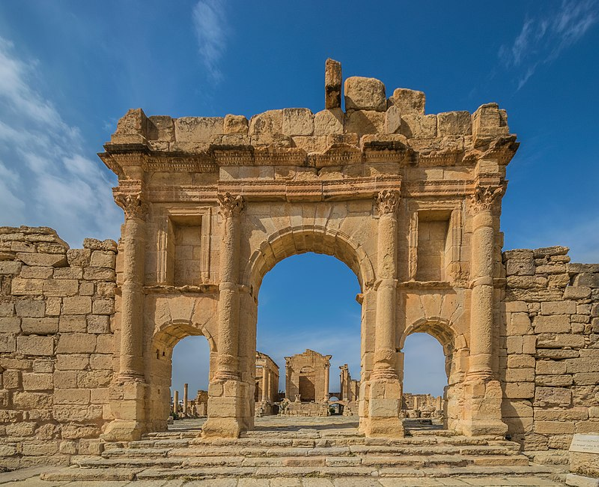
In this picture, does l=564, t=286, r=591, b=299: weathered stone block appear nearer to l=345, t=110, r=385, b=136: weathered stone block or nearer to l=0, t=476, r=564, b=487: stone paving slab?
l=0, t=476, r=564, b=487: stone paving slab

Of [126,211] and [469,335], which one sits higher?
[126,211]

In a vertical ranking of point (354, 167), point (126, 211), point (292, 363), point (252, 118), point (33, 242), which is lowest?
point (292, 363)

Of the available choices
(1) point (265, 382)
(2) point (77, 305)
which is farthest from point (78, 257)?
(1) point (265, 382)

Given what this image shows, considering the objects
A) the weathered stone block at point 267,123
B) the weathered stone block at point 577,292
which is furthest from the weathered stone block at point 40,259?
the weathered stone block at point 577,292

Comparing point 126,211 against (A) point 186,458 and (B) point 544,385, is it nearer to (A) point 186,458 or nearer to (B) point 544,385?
(A) point 186,458

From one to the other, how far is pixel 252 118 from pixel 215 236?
302 centimetres

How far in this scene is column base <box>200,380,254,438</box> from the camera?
28.8ft

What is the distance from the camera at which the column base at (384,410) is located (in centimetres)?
865

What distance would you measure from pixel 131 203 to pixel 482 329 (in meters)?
8.35

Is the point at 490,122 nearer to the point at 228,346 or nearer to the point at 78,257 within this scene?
the point at 228,346

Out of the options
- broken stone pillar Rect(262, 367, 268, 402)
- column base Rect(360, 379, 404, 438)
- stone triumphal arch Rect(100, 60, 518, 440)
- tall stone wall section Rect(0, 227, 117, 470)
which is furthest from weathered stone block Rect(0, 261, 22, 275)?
broken stone pillar Rect(262, 367, 268, 402)

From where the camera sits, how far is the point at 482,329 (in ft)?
29.8

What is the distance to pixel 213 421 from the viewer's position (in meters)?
8.86

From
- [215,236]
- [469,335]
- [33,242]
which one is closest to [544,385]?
[469,335]
